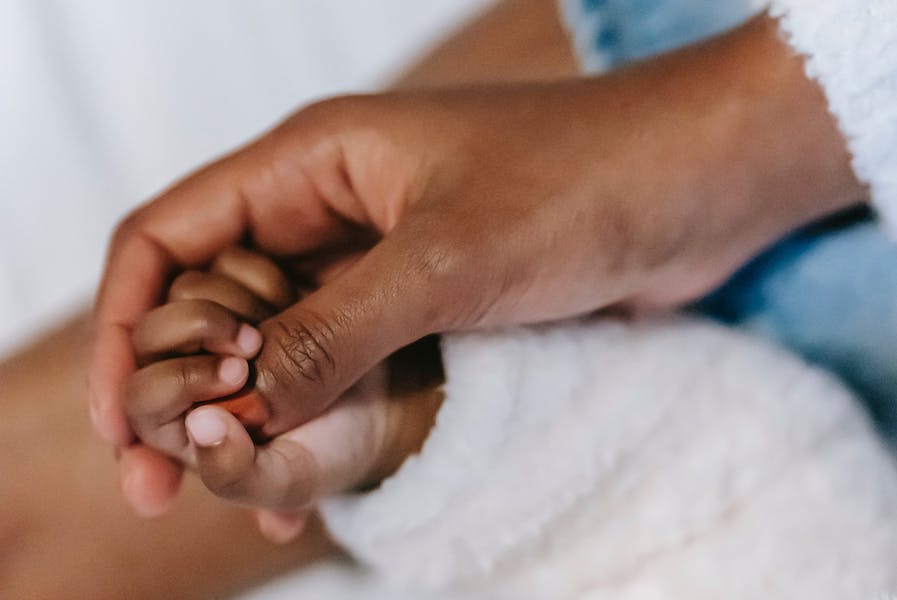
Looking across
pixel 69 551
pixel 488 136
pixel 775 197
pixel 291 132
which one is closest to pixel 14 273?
pixel 69 551

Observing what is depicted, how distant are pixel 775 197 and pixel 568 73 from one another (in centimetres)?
41

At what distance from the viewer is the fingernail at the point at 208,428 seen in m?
0.45

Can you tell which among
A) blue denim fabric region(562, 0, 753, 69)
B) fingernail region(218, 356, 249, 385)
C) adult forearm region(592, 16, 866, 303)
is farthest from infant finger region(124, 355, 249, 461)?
blue denim fabric region(562, 0, 753, 69)

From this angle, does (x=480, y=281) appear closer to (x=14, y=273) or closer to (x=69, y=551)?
(x=69, y=551)

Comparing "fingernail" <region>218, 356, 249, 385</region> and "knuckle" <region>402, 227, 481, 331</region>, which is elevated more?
"fingernail" <region>218, 356, 249, 385</region>

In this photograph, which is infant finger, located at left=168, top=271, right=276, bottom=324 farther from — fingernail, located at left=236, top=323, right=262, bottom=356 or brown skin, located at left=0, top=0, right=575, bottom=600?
brown skin, located at left=0, top=0, right=575, bottom=600

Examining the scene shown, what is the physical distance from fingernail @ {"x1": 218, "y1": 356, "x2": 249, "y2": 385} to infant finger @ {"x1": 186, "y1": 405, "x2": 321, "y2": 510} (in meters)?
0.02

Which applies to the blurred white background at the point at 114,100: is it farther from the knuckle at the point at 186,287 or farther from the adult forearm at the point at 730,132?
the adult forearm at the point at 730,132

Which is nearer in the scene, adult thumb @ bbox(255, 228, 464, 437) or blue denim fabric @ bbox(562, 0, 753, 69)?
adult thumb @ bbox(255, 228, 464, 437)

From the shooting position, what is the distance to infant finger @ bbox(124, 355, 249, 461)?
1.50 ft

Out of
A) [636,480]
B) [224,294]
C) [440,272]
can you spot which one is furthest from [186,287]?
[636,480]

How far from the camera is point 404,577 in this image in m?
0.58

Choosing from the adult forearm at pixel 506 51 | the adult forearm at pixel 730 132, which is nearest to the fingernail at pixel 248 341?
the adult forearm at pixel 730 132

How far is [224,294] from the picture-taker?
52cm
